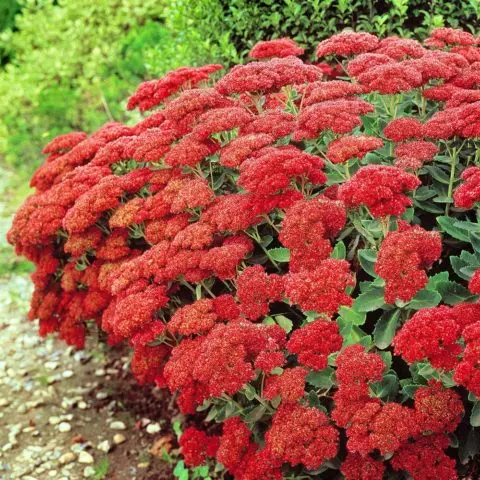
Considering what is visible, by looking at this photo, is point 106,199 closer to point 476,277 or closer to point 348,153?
point 348,153

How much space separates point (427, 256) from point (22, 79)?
704 cm

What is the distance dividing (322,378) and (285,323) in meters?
0.36

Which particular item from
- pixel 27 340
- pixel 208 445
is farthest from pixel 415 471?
pixel 27 340

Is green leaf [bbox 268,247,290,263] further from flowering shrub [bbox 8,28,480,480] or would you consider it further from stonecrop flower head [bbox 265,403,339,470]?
stonecrop flower head [bbox 265,403,339,470]

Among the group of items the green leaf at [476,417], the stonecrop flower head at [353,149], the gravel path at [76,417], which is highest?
the stonecrop flower head at [353,149]

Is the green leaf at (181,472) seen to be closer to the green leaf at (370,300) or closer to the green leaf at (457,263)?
the green leaf at (370,300)

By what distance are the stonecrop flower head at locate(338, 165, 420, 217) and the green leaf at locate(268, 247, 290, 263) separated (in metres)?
0.50

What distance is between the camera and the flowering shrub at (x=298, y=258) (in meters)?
2.66

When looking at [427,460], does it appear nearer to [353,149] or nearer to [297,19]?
[353,149]

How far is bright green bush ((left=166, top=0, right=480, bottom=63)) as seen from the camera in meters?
4.99

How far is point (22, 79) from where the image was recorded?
28.3 feet

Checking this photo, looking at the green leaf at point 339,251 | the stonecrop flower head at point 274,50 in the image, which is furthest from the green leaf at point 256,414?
the stonecrop flower head at point 274,50

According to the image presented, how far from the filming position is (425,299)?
9.27 ft

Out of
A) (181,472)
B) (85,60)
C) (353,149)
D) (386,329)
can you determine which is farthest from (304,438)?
(85,60)
